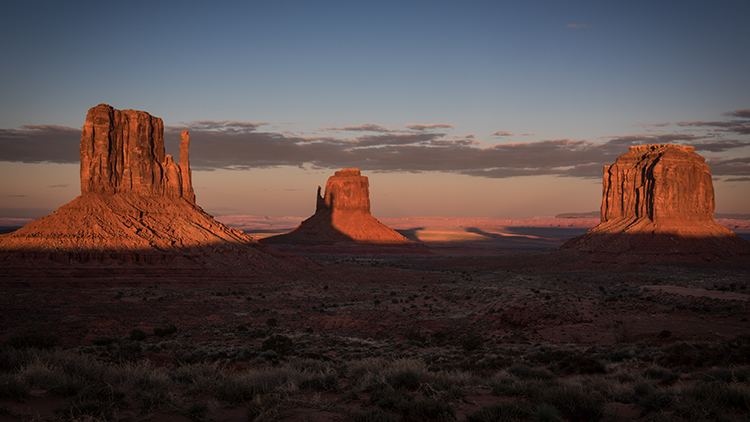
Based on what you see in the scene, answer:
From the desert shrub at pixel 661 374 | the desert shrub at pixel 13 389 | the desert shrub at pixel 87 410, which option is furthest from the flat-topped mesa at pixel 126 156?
the desert shrub at pixel 661 374

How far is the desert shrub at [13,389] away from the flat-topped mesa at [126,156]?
4827cm

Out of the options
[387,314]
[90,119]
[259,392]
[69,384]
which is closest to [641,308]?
[387,314]

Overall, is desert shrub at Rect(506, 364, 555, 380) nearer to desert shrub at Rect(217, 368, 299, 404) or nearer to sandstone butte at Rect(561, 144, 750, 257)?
desert shrub at Rect(217, 368, 299, 404)

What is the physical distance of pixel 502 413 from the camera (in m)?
7.30

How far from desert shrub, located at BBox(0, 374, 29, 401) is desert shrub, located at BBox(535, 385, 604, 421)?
341 inches

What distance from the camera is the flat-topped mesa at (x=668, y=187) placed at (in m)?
72.9

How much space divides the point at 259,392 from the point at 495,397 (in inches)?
179

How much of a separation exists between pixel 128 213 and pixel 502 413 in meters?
50.2

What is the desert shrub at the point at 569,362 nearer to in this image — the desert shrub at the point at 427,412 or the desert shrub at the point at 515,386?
the desert shrub at the point at 515,386

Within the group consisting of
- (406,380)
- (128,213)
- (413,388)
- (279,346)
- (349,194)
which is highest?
(349,194)

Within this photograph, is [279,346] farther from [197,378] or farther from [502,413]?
[502,413]

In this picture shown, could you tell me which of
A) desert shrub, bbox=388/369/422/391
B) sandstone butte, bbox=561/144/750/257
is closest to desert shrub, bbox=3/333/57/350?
desert shrub, bbox=388/369/422/391

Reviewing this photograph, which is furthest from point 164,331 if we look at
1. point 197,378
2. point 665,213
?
point 665,213

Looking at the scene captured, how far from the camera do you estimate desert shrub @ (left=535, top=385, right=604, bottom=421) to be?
25.0 ft
